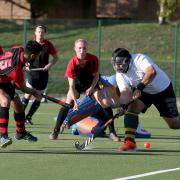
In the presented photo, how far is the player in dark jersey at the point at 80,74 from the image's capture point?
1158 centimetres

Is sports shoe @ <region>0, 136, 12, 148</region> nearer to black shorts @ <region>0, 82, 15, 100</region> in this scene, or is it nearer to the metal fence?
black shorts @ <region>0, 82, 15, 100</region>

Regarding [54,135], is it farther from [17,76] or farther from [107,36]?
[107,36]

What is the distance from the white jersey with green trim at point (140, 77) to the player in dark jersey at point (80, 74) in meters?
1.20

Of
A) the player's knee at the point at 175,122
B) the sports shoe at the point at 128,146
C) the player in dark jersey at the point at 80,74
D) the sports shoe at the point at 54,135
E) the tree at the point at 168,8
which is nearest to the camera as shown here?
the sports shoe at the point at 128,146

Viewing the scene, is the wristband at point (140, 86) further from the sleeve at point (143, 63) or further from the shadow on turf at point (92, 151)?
the shadow on turf at point (92, 151)

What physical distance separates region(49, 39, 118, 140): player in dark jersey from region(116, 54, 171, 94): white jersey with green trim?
3.94ft

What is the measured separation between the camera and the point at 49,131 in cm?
1316

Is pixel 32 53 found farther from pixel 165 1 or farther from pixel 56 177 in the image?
pixel 165 1

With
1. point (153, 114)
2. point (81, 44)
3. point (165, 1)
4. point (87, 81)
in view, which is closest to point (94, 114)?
point (87, 81)

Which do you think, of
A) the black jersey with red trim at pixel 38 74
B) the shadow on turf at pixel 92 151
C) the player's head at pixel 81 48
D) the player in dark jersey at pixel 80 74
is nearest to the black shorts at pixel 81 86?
the player in dark jersey at pixel 80 74

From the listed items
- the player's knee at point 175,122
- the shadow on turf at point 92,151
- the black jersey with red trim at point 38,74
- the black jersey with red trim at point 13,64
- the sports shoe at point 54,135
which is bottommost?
the sports shoe at point 54,135

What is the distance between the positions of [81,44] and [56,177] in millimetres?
3535

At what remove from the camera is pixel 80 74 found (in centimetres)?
1188

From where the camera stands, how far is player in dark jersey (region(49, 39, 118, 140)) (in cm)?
1158
